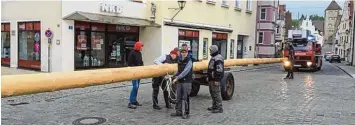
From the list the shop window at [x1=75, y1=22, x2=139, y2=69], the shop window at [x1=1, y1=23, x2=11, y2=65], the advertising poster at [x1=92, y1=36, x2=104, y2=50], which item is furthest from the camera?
the shop window at [x1=1, y1=23, x2=11, y2=65]

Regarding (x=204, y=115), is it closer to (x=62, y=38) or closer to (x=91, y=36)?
(x=62, y=38)

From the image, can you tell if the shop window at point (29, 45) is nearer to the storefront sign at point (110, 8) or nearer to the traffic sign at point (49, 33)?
the traffic sign at point (49, 33)

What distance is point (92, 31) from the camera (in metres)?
17.8

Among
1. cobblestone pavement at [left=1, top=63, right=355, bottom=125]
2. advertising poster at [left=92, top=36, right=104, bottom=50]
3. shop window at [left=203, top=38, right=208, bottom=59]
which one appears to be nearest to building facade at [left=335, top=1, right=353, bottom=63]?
shop window at [left=203, top=38, right=208, bottom=59]

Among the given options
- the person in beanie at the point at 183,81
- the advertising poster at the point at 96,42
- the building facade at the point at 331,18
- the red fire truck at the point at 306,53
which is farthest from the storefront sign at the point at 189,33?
the building facade at the point at 331,18

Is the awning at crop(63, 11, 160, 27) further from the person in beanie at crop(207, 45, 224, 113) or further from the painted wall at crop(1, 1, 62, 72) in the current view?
the person in beanie at crop(207, 45, 224, 113)

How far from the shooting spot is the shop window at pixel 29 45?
16939 millimetres

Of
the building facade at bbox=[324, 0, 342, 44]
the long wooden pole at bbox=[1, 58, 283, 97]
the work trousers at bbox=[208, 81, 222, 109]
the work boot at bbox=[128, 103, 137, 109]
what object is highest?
the building facade at bbox=[324, 0, 342, 44]

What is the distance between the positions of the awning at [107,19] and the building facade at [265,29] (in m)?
18.9

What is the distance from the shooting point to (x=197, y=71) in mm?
10570

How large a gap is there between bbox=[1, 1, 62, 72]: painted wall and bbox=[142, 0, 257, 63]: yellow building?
5764mm

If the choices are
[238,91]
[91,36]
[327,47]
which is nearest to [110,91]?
[238,91]

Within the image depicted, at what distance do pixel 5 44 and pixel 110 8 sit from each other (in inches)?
214

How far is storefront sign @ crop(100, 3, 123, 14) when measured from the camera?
17.3 m
